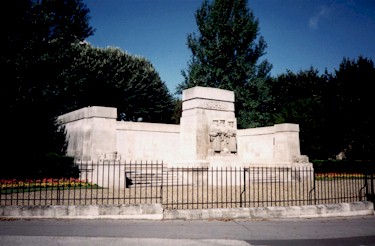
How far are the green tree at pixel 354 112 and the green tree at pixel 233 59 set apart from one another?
8692mm

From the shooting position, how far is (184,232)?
23.9ft

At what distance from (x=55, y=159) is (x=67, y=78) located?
13744 mm

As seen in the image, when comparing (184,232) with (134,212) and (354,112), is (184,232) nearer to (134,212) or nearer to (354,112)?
(134,212)

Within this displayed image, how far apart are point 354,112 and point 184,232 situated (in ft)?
87.6

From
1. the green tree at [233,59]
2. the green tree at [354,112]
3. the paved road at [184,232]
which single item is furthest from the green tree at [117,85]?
the paved road at [184,232]

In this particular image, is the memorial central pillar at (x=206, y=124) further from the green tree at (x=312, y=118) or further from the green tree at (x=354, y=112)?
the green tree at (x=354, y=112)

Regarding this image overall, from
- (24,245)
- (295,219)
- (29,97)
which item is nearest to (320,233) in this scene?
(295,219)

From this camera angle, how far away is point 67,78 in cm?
2783

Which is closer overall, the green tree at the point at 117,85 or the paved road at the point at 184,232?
the paved road at the point at 184,232

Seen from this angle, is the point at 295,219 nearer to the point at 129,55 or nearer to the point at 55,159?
the point at 55,159

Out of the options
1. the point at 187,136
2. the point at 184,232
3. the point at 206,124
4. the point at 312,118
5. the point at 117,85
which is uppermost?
the point at 117,85

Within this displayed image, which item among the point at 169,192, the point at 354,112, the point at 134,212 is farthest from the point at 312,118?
the point at 134,212

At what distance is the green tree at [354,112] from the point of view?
2633 centimetres

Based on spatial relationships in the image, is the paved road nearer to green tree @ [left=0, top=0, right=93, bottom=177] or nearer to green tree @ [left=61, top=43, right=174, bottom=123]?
green tree @ [left=0, top=0, right=93, bottom=177]
